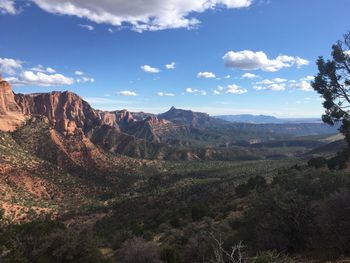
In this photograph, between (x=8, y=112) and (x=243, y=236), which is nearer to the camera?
(x=243, y=236)

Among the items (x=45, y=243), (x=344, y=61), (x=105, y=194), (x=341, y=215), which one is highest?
(x=344, y=61)

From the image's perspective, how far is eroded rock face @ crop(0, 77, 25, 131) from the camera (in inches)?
5049

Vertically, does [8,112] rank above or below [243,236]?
above

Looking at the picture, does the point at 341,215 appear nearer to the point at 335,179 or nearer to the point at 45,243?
the point at 335,179

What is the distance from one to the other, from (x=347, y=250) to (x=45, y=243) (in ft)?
66.3

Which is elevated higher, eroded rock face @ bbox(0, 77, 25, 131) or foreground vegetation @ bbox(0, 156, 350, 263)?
eroded rock face @ bbox(0, 77, 25, 131)

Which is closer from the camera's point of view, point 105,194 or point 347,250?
point 347,250

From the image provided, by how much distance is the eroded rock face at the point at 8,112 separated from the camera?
421 feet

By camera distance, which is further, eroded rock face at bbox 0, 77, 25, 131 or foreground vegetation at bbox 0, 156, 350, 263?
eroded rock face at bbox 0, 77, 25, 131

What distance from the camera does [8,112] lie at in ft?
451

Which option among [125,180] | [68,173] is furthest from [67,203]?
[125,180]

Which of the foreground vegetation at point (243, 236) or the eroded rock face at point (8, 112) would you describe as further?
the eroded rock face at point (8, 112)

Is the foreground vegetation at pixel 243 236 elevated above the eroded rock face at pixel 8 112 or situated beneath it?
situated beneath

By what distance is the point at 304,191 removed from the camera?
26141 millimetres
